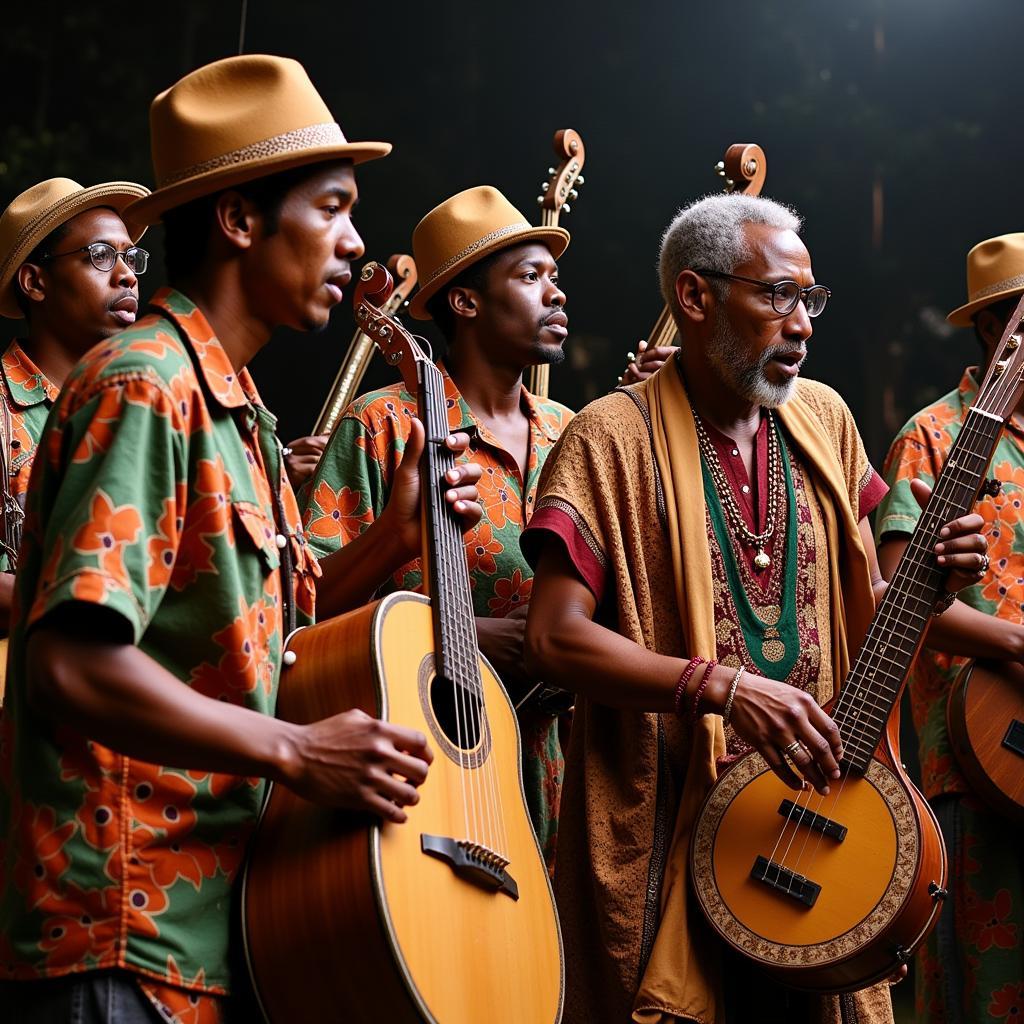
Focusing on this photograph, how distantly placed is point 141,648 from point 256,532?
0.67 feet

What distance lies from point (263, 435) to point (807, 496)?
3.97 ft

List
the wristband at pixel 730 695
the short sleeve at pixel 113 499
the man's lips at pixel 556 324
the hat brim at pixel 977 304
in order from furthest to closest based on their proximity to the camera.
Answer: the hat brim at pixel 977 304
the man's lips at pixel 556 324
the wristband at pixel 730 695
the short sleeve at pixel 113 499

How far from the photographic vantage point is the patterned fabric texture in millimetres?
3562

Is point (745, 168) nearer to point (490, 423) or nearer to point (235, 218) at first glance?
point (490, 423)

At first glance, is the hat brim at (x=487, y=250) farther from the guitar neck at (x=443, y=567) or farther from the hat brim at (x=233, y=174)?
the hat brim at (x=233, y=174)

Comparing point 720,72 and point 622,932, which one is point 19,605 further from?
point 720,72

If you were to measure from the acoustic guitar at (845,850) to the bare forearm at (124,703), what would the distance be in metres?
1.08

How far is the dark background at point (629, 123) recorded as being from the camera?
5.67 metres

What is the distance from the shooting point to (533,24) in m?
5.91

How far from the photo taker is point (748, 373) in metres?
2.86

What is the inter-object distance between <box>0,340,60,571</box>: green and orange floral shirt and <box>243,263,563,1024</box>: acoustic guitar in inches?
48.9

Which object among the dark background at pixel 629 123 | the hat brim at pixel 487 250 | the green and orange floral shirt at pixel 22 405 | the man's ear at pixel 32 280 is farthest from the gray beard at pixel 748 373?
the dark background at pixel 629 123

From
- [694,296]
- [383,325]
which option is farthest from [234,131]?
[694,296]

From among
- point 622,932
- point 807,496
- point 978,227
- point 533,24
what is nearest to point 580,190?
point 533,24
